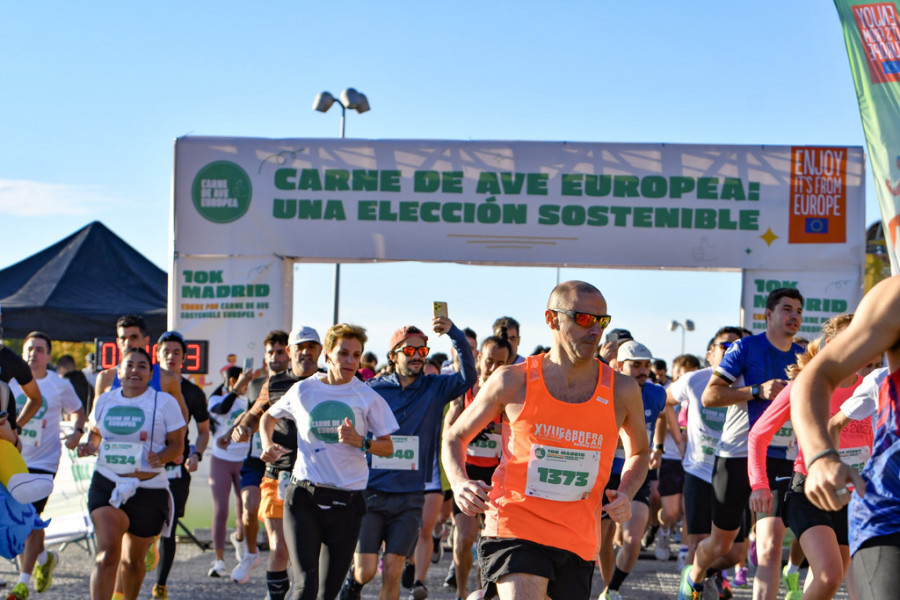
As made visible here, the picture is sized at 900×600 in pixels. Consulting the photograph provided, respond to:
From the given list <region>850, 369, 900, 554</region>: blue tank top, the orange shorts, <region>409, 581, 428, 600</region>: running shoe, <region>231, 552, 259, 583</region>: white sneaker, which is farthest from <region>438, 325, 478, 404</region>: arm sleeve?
<region>850, 369, 900, 554</region>: blue tank top

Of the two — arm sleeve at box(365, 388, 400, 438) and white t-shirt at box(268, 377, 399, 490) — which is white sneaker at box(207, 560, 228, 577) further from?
arm sleeve at box(365, 388, 400, 438)

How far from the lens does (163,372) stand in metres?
7.18

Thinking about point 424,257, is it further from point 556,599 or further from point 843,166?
point 556,599

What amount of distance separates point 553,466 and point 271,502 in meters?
3.57

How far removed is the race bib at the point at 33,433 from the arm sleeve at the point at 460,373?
368 centimetres

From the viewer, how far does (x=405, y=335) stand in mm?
7145

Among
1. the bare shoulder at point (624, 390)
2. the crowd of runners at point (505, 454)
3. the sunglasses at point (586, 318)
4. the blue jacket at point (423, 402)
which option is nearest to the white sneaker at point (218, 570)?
the crowd of runners at point (505, 454)

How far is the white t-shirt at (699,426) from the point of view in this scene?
796 cm

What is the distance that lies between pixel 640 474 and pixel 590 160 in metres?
8.03

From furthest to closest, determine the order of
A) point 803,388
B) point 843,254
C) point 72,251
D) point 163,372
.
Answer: point 72,251, point 843,254, point 163,372, point 803,388

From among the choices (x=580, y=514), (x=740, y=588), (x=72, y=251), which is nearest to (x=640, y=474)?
(x=580, y=514)

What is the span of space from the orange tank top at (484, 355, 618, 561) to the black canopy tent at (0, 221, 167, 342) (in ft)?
33.4

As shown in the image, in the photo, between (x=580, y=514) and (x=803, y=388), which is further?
(x=580, y=514)

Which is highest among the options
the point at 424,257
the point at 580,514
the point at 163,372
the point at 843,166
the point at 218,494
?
the point at 843,166
